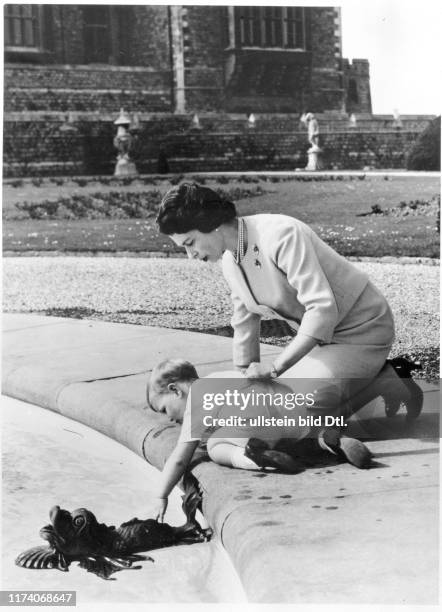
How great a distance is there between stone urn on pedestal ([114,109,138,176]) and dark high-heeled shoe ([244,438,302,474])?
2335mm

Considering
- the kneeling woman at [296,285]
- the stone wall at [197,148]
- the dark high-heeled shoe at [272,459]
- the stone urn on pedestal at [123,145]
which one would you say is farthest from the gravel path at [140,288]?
the stone urn on pedestal at [123,145]

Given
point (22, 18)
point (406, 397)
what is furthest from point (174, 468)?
point (22, 18)

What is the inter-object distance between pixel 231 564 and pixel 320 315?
2.06 ft

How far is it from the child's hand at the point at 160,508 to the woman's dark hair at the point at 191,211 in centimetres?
66

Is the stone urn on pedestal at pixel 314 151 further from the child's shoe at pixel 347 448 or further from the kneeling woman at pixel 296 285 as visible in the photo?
the child's shoe at pixel 347 448

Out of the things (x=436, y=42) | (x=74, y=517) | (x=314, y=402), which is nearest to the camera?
(x=74, y=517)

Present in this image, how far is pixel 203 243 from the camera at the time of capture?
7.41 feet

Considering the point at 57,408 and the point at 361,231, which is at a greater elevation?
the point at 361,231

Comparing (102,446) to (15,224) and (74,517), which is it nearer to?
(74,517)

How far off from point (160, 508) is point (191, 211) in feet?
2.39

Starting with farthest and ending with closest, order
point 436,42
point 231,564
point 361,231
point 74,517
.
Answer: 1. point 361,231
2. point 436,42
3. point 74,517
4. point 231,564

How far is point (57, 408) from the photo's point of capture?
2.81 metres

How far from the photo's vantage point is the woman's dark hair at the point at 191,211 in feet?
7.27

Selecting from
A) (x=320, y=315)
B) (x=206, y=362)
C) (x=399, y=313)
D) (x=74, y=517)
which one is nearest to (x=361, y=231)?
(x=399, y=313)
